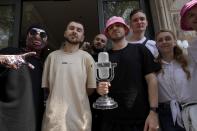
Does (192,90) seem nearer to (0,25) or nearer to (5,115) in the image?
(5,115)

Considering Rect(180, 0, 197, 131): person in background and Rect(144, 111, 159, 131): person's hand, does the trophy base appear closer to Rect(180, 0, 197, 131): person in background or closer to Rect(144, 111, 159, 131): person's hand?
Rect(144, 111, 159, 131): person's hand

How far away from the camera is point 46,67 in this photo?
2.77 m

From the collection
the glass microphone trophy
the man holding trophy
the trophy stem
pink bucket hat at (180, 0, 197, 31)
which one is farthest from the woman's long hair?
the trophy stem

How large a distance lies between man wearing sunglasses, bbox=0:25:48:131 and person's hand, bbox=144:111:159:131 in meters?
1.00

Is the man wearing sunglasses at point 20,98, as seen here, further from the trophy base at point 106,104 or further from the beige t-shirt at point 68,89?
the trophy base at point 106,104

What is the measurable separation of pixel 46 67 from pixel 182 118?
1.35m

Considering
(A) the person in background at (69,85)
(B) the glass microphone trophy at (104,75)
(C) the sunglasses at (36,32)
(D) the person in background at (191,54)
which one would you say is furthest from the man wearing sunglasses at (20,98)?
(D) the person in background at (191,54)

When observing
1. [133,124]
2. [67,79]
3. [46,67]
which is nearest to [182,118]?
[133,124]

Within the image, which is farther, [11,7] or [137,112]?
[11,7]

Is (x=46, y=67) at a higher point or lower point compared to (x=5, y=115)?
higher

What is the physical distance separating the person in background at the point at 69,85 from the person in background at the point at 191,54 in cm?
87

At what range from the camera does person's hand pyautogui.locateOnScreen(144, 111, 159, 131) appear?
2.39 metres

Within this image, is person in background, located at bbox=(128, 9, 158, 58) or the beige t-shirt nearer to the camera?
the beige t-shirt

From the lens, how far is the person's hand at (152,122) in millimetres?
2387
